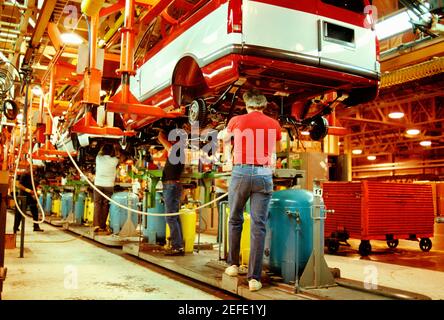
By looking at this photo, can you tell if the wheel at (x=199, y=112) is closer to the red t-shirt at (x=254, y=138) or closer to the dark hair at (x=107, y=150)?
the red t-shirt at (x=254, y=138)

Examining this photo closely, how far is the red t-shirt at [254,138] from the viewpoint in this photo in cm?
371

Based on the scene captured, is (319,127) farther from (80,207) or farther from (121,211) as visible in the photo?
(80,207)

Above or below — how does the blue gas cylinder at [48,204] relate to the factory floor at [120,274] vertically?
above

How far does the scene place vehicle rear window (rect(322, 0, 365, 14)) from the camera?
4.14 m

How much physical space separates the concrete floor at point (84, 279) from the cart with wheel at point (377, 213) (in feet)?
13.4

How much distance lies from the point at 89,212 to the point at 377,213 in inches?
269

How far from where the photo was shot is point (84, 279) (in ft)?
14.7

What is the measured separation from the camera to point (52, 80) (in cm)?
728

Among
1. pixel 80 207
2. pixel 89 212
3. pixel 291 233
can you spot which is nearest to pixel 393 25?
pixel 291 233

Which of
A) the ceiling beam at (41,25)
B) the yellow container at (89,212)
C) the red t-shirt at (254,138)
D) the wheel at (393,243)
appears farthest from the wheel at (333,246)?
the ceiling beam at (41,25)

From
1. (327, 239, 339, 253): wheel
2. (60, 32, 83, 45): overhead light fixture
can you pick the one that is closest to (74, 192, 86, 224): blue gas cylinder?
(60, 32, 83, 45): overhead light fixture
